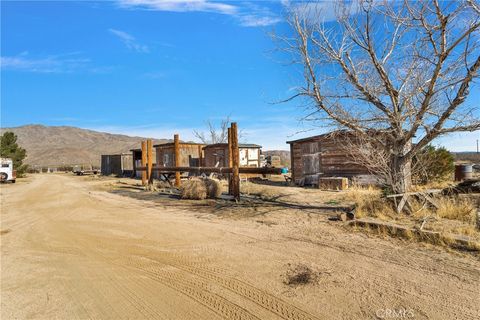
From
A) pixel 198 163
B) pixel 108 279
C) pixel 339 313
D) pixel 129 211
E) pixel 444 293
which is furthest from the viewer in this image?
pixel 198 163

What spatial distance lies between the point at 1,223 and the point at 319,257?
9067 millimetres

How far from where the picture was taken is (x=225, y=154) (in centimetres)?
2958

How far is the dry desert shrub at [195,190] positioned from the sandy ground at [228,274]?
4915 millimetres

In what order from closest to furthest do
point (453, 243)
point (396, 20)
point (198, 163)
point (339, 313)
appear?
point (339, 313)
point (453, 243)
point (396, 20)
point (198, 163)

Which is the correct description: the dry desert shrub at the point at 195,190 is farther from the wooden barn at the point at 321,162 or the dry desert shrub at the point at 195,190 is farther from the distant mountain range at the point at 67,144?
the distant mountain range at the point at 67,144

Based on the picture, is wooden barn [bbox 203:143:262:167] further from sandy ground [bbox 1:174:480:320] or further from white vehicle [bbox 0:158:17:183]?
sandy ground [bbox 1:174:480:320]

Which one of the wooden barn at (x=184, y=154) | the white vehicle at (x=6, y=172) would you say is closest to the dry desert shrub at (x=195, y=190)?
the wooden barn at (x=184, y=154)

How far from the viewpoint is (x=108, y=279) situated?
5.05 m

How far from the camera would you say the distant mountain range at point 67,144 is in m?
110

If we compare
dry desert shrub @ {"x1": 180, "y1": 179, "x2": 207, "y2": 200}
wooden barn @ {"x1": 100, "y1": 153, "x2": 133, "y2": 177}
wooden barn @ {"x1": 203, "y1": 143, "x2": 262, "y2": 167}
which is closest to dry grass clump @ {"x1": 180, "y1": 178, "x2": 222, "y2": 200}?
dry desert shrub @ {"x1": 180, "y1": 179, "x2": 207, "y2": 200}

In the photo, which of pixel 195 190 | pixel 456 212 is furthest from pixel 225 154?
pixel 456 212

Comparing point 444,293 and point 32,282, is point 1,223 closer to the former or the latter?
point 32,282

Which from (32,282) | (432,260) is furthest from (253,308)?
(32,282)

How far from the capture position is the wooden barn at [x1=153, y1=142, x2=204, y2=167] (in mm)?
32375
